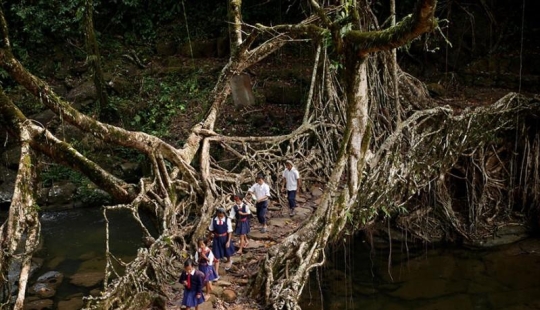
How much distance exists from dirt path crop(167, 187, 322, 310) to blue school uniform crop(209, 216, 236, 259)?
33 cm

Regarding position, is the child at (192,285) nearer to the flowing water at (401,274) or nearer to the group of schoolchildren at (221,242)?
the group of schoolchildren at (221,242)

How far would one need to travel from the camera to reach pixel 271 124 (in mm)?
16031

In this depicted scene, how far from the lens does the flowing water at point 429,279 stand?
30.2 feet

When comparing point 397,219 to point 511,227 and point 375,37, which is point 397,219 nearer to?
point 511,227

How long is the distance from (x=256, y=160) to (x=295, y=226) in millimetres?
1910

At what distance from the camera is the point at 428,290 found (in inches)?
380

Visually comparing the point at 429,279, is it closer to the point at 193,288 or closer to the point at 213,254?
the point at 213,254

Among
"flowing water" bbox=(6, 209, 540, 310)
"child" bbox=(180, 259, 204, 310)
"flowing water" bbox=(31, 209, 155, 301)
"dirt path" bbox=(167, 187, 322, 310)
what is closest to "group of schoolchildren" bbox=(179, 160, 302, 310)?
"child" bbox=(180, 259, 204, 310)

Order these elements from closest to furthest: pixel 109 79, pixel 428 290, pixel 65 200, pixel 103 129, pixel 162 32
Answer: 1. pixel 103 129
2. pixel 428 290
3. pixel 65 200
4. pixel 109 79
5. pixel 162 32

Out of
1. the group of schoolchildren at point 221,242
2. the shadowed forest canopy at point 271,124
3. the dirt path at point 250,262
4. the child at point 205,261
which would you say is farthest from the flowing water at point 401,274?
the child at point 205,261

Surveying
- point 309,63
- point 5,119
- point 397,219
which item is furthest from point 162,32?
point 5,119

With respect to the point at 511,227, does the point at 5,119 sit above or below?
above

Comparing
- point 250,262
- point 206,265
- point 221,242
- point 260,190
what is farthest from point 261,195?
point 206,265

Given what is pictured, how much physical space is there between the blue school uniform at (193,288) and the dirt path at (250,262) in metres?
0.37
